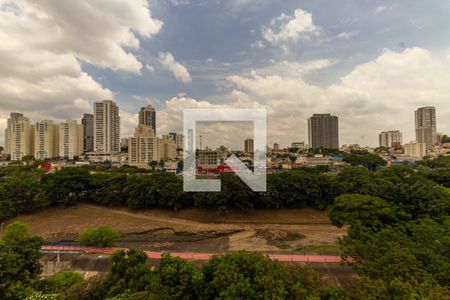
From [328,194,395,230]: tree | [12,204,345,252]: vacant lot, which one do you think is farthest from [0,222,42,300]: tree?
[328,194,395,230]: tree

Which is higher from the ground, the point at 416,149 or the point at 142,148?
the point at 142,148

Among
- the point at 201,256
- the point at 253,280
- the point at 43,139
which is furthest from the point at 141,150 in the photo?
the point at 253,280

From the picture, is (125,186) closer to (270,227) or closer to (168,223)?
(168,223)

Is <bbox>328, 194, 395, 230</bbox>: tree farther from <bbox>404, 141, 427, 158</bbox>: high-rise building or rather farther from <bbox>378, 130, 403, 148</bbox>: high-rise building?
<bbox>378, 130, 403, 148</bbox>: high-rise building

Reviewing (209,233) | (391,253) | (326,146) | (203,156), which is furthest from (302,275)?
(326,146)

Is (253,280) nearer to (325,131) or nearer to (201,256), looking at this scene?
(201,256)

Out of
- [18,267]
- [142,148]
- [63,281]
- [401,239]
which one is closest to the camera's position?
[18,267]
